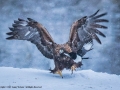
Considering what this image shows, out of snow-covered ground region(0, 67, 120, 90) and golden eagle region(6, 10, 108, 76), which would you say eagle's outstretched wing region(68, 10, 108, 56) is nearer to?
golden eagle region(6, 10, 108, 76)

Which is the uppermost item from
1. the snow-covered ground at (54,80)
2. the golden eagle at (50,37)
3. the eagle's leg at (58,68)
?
the golden eagle at (50,37)

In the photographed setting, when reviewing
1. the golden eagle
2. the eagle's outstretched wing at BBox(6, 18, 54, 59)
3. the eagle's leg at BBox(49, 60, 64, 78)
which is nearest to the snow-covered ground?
the eagle's leg at BBox(49, 60, 64, 78)

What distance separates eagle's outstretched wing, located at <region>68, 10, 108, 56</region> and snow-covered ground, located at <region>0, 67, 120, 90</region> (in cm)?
38

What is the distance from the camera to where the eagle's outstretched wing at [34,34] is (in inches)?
173

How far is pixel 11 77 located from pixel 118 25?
173cm

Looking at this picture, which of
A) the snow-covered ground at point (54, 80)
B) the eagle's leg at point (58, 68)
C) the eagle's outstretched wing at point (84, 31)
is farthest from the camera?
the eagle's outstretched wing at point (84, 31)

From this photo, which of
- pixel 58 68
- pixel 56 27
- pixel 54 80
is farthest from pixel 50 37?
pixel 54 80

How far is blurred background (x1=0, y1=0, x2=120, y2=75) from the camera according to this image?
4344 mm

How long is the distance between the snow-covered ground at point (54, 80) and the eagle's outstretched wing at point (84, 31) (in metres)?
0.38

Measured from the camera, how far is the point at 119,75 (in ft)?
14.1

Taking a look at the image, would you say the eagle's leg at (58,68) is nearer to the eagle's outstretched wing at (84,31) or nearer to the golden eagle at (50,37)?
the golden eagle at (50,37)

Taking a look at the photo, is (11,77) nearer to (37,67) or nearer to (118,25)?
(37,67)

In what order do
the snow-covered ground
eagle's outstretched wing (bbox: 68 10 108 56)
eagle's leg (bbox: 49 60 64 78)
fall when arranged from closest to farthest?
the snow-covered ground → eagle's leg (bbox: 49 60 64 78) → eagle's outstretched wing (bbox: 68 10 108 56)

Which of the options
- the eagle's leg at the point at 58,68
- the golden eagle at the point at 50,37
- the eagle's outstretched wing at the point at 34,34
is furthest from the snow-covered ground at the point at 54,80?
the eagle's outstretched wing at the point at 34,34
